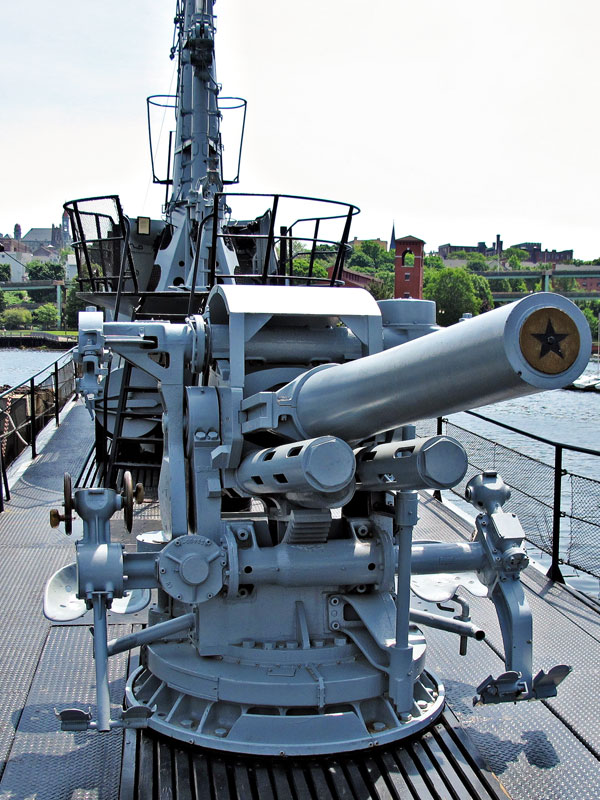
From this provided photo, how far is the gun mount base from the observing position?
11.5 ft

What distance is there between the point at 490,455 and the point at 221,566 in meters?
5.11

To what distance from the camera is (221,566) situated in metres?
3.62

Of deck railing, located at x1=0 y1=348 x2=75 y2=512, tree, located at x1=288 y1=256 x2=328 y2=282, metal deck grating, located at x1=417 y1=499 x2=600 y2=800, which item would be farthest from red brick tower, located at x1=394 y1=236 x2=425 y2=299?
metal deck grating, located at x1=417 y1=499 x2=600 y2=800

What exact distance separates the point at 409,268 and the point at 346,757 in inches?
2596

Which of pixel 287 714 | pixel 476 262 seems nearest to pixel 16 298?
pixel 476 262

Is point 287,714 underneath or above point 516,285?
underneath

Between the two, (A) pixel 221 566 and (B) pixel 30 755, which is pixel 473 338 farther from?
(B) pixel 30 755

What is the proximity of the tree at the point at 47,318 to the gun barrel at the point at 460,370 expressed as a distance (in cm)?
8077

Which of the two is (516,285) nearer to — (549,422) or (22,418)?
(549,422)

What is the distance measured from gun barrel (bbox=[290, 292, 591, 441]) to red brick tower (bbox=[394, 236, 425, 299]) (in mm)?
55417

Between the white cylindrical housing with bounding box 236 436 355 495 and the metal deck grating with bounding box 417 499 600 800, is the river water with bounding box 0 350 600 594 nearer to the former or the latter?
the metal deck grating with bounding box 417 499 600 800

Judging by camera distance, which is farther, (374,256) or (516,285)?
(374,256)

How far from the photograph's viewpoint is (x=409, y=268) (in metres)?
67.8

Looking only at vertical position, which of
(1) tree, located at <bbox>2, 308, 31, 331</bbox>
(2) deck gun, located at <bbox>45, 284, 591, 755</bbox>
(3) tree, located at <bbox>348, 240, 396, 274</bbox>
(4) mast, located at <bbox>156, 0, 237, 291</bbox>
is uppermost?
(3) tree, located at <bbox>348, 240, 396, 274</bbox>
